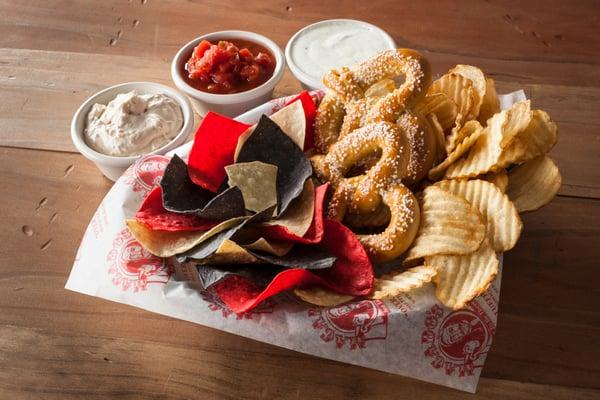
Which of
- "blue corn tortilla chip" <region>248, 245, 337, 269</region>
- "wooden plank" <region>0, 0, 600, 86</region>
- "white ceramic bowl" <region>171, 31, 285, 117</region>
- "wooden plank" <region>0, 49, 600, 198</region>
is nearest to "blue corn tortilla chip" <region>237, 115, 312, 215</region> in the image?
"blue corn tortilla chip" <region>248, 245, 337, 269</region>

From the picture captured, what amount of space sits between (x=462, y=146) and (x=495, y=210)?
16cm

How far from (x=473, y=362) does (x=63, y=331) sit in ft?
2.79

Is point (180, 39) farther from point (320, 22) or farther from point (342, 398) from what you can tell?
point (342, 398)

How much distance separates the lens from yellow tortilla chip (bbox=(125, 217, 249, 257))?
1231 mm

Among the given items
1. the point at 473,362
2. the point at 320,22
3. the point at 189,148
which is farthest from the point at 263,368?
the point at 320,22

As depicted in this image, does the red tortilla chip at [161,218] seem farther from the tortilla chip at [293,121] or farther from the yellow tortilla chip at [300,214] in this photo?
the tortilla chip at [293,121]

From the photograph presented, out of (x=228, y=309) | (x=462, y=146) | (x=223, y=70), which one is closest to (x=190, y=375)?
(x=228, y=309)

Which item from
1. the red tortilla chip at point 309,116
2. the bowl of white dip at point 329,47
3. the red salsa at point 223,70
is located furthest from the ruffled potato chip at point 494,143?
the red salsa at point 223,70

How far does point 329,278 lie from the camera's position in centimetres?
124

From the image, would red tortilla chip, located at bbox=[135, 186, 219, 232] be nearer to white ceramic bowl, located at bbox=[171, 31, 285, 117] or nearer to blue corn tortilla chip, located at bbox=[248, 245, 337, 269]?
blue corn tortilla chip, located at bbox=[248, 245, 337, 269]

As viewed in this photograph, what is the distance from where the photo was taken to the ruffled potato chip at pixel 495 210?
1.24 m

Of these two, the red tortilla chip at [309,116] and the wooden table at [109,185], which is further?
the red tortilla chip at [309,116]

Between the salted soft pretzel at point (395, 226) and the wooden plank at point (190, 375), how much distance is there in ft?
0.80

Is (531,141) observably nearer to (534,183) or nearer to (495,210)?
(534,183)
